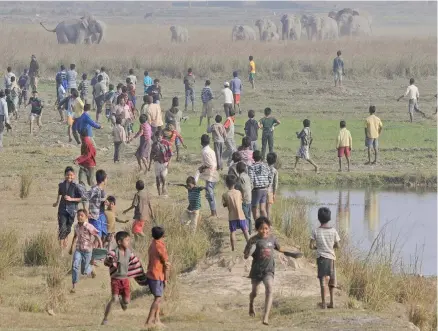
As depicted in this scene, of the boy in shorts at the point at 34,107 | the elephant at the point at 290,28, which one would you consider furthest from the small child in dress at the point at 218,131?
the elephant at the point at 290,28

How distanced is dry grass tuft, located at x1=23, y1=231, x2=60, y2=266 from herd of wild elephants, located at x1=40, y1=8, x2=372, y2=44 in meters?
44.9

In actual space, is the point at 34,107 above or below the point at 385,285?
above

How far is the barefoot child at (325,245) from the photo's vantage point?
1409 cm

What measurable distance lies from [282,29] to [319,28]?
8.54 ft

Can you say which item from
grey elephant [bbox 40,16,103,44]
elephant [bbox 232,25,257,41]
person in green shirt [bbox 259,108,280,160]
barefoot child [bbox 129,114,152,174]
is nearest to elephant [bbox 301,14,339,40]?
elephant [bbox 232,25,257,41]

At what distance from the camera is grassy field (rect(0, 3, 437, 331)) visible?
1459 centimetres

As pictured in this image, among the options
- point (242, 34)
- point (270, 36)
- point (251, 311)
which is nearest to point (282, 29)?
point (270, 36)

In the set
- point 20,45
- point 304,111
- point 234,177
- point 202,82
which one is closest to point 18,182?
point 234,177

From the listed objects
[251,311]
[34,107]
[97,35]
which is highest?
[97,35]

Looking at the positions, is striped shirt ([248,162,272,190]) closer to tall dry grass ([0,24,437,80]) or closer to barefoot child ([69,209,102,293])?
barefoot child ([69,209,102,293])

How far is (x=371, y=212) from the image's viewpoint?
23703mm

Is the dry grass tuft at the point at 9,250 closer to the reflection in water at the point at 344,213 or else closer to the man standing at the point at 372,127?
the reflection in water at the point at 344,213

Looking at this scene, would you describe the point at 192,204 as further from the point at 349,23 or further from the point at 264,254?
the point at 349,23

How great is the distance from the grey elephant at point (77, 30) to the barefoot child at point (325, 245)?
52496 millimetres
